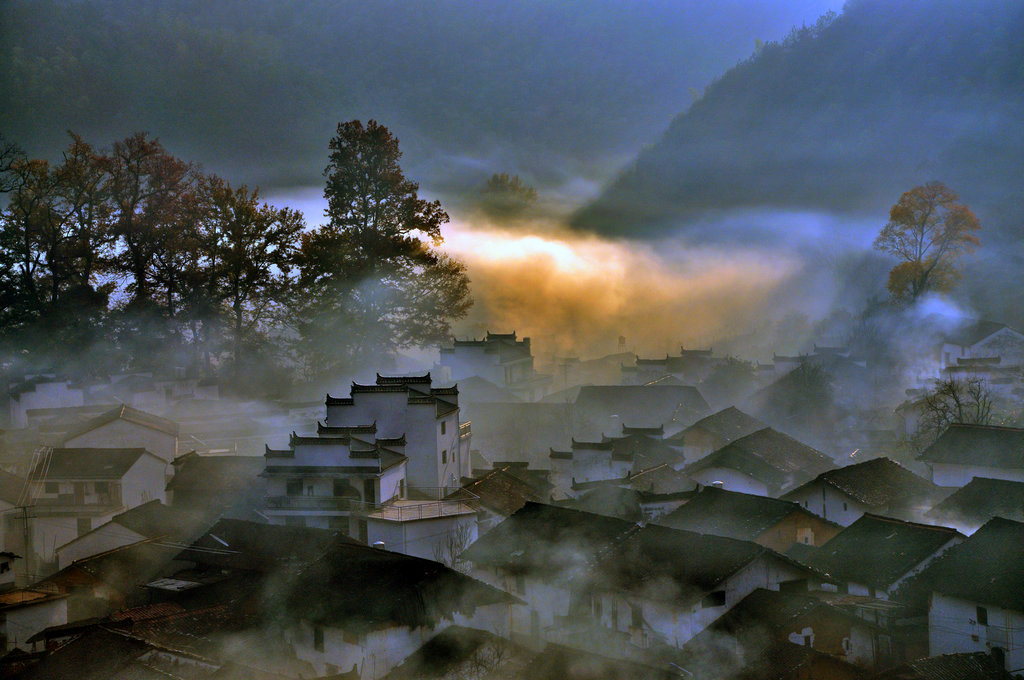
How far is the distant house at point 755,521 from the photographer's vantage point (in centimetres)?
1744

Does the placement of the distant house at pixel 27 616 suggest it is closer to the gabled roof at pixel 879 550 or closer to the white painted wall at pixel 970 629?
the gabled roof at pixel 879 550

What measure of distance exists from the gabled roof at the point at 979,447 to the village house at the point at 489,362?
17062 millimetres

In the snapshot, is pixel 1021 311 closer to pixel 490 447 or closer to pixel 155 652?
pixel 490 447

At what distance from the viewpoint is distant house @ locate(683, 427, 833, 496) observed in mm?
21656

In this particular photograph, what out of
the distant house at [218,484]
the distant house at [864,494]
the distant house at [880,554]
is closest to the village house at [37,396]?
the distant house at [218,484]

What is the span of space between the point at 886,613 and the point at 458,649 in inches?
243

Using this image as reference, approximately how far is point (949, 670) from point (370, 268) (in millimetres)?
18987

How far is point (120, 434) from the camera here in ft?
70.4

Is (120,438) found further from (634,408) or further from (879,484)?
(634,408)

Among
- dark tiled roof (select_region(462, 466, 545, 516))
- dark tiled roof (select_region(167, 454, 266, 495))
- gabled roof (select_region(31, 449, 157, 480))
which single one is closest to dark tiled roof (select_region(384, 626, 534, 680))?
dark tiled roof (select_region(462, 466, 545, 516))

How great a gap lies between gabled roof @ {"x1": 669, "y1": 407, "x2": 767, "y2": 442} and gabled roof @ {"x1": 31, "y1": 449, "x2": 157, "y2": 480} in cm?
1362

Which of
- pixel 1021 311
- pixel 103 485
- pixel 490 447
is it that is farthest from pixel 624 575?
pixel 1021 311

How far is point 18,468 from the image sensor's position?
20.4 meters

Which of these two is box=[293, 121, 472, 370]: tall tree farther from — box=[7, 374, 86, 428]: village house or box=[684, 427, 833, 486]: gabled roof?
box=[684, 427, 833, 486]: gabled roof
